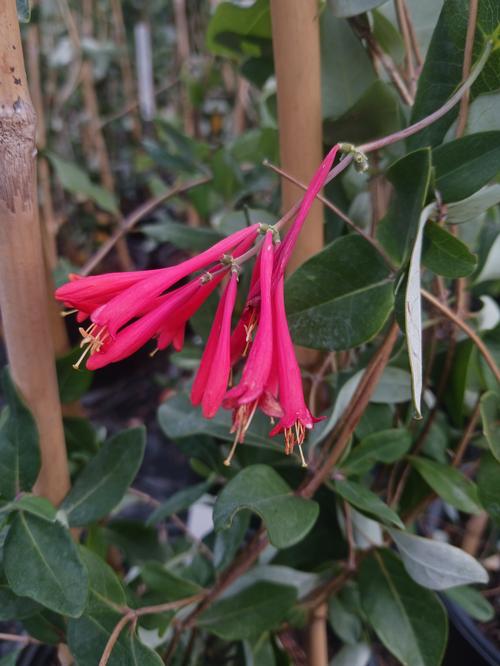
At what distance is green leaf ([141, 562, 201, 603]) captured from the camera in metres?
0.43

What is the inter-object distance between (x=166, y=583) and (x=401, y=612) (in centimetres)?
16

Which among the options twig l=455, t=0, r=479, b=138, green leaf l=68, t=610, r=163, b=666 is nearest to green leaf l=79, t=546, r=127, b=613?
green leaf l=68, t=610, r=163, b=666

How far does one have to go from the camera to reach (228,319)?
0.98 ft

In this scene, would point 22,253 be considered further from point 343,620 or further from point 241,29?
point 343,620

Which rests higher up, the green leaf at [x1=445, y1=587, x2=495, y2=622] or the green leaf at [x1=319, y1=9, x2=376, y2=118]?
the green leaf at [x1=319, y1=9, x2=376, y2=118]

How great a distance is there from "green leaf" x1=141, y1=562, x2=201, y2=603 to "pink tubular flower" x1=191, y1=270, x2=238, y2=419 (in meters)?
0.19

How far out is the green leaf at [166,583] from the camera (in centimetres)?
43

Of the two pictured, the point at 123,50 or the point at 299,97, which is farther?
the point at 123,50

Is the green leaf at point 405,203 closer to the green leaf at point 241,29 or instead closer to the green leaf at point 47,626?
the green leaf at point 241,29

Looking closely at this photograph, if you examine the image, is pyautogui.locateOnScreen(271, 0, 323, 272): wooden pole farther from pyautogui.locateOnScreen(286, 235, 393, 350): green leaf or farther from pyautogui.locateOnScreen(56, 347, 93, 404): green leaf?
pyautogui.locateOnScreen(56, 347, 93, 404): green leaf

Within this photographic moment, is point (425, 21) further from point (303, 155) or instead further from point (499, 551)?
point (499, 551)

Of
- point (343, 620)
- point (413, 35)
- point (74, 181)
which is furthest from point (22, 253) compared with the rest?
point (74, 181)

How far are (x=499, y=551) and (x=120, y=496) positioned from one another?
0.47 m

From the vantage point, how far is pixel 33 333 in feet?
1.12
